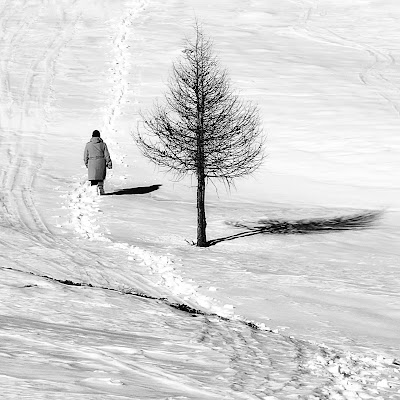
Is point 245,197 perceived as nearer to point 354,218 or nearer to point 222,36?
point 354,218

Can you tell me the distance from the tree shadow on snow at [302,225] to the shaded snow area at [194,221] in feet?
0.36

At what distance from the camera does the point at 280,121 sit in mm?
34375

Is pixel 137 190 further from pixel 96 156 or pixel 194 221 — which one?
pixel 194 221

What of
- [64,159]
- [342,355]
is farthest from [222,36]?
[342,355]

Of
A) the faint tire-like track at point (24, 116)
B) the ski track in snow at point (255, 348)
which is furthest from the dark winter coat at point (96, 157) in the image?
the faint tire-like track at point (24, 116)

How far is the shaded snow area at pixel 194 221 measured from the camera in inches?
346

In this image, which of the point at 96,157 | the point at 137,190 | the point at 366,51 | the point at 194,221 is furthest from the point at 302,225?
the point at 366,51

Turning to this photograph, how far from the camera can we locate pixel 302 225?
22484mm

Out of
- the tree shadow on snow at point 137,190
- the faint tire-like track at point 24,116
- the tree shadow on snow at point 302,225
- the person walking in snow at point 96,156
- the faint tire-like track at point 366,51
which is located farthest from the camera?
the faint tire-like track at point 366,51

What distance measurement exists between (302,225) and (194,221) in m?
2.90

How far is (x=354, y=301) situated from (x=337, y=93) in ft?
78.5

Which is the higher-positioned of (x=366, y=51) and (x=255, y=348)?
(x=366, y=51)

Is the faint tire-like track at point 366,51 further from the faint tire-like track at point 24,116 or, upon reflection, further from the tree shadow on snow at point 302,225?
the faint tire-like track at point 24,116

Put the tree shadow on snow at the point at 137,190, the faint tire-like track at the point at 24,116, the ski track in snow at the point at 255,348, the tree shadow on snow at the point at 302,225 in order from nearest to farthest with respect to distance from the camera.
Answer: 1. the ski track in snow at the point at 255,348
2. the faint tire-like track at the point at 24,116
3. the tree shadow on snow at the point at 302,225
4. the tree shadow on snow at the point at 137,190
